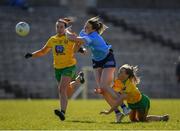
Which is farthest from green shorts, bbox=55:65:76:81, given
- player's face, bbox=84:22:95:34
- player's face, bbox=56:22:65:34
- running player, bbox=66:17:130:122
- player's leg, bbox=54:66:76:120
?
player's face, bbox=84:22:95:34

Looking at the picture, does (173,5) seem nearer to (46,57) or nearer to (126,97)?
(46,57)

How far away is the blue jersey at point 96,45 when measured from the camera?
14.7 m

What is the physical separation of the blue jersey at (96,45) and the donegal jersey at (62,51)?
Answer: 21.5 inches

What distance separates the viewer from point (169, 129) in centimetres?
1240

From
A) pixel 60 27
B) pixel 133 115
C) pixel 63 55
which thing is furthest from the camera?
pixel 63 55

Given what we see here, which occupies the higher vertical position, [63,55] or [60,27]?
[60,27]

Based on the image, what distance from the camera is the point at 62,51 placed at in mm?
15352

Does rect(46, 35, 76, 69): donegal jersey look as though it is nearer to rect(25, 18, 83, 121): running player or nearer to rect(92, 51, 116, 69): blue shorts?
rect(25, 18, 83, 121): running player

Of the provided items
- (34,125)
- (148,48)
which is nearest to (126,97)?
(34,125)

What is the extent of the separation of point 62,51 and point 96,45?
89 centimetres

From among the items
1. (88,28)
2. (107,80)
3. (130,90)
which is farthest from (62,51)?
(130,90)

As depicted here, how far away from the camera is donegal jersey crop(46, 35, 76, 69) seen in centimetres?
1531

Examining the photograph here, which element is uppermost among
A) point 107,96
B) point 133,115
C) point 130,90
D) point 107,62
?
point 107,62

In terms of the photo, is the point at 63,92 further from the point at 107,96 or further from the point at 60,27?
the point at 60,27
